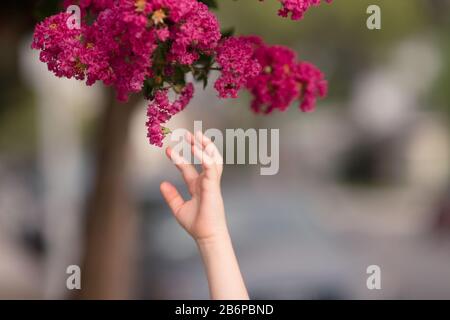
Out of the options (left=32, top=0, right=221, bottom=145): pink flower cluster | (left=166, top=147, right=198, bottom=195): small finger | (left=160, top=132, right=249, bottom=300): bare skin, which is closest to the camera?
(left=32, top=0, right=221, bottom=145): pink flower cluster

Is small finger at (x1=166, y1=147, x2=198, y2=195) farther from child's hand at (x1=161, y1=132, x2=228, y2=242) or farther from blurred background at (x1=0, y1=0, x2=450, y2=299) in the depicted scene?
blurred background at (x1=0, y1=0, x2=450, y2=299)

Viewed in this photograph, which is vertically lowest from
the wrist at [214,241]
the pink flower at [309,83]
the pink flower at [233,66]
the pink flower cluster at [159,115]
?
the wrist at [214,241]

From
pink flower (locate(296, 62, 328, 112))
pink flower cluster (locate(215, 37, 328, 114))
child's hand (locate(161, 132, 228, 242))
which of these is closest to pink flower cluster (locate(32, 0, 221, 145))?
child's hand (locate(161, 132, 228, 242))

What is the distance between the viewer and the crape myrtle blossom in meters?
1.95

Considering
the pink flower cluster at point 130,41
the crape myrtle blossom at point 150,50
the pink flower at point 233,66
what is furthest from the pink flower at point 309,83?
the pink flower cluster at point 130,41

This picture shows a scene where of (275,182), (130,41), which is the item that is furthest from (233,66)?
(275,182)

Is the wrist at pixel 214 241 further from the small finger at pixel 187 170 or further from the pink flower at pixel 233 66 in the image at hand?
the pink flower at pixel 233 66

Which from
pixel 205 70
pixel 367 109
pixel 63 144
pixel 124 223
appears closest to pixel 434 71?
pixel 367 109

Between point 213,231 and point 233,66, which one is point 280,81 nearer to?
point 233,66

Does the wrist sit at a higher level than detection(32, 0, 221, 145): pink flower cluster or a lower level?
lower

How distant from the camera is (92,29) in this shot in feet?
6.94

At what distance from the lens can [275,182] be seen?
24281 millimetres

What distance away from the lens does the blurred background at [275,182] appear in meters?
5.82

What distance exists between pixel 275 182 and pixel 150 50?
22.4 meters
